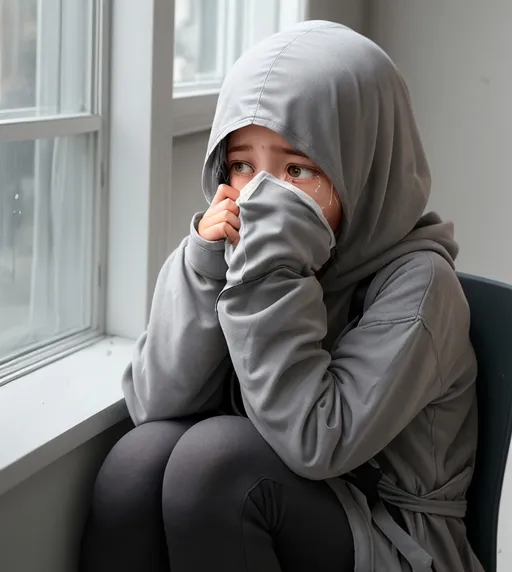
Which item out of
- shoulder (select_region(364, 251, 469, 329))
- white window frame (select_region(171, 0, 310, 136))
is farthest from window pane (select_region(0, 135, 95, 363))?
shoulder (select_region(364, 251, 469, 329))

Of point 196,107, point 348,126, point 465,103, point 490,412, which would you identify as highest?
point 348,126

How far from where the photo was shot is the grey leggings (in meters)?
1.02

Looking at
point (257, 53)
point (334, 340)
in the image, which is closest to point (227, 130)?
point (257, 53)

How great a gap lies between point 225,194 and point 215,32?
2.39ft

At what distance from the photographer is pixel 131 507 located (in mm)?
1089

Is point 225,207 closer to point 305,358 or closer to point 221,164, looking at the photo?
point 221,164

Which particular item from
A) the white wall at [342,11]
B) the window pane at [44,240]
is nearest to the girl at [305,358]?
the window pane at [44,240]

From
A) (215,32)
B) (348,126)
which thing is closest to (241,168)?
(348,126)

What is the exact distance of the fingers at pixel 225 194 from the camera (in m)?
Answer: 1.13

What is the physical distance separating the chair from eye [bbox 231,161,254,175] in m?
0.34

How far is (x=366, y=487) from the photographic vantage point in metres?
1.09

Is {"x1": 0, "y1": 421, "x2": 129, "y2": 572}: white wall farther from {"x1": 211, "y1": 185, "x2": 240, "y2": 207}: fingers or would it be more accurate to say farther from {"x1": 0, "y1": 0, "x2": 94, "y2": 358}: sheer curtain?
{"x1": 211, "y1": 185, "x2": 240, "y2": 207}: fingers

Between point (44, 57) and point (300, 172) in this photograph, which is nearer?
point (300, 172)

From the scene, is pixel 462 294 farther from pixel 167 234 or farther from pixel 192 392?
pixel 167 234
